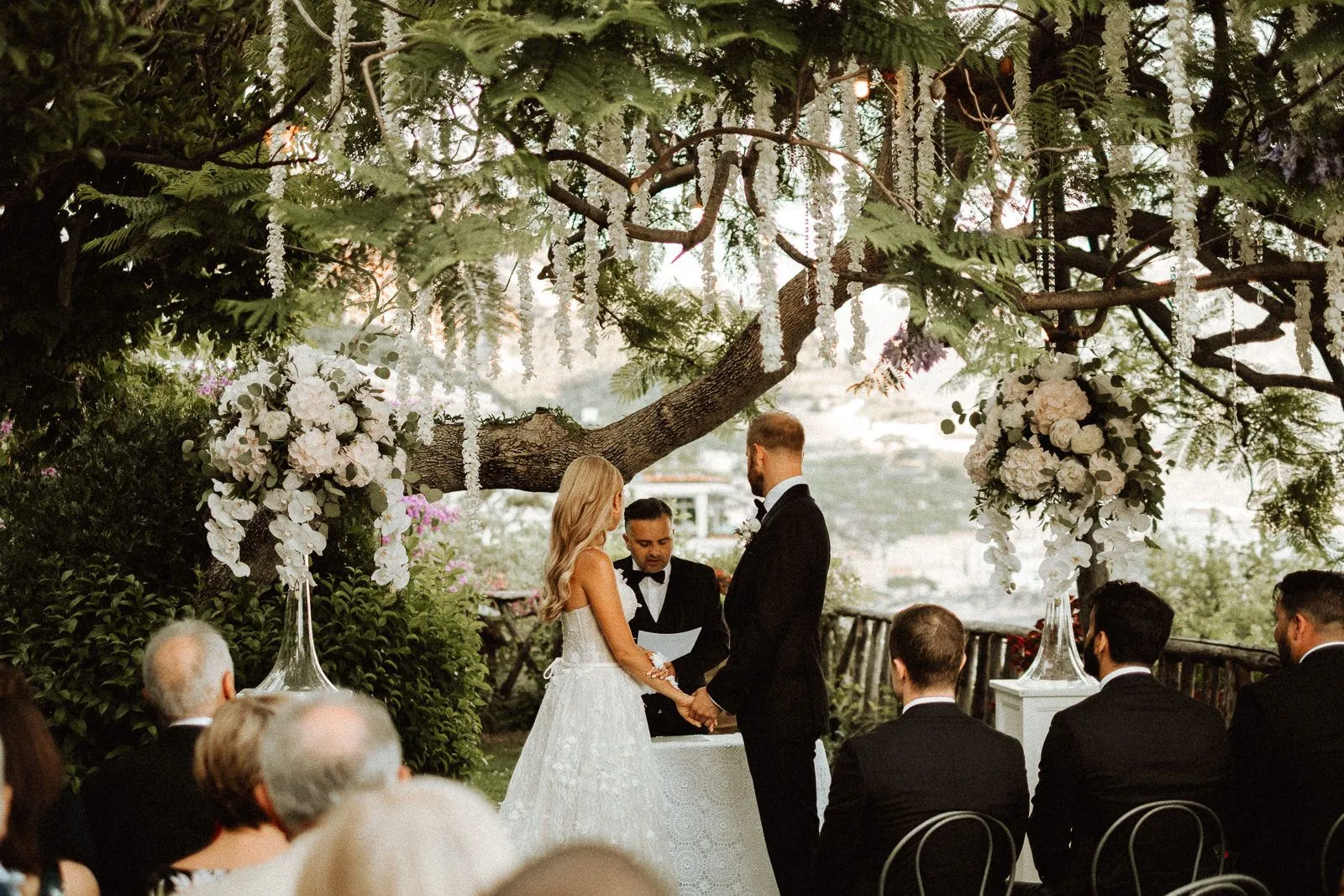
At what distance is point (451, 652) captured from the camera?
5.38 m

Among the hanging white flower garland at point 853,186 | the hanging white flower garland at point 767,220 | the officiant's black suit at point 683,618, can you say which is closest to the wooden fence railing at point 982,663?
the officiant's black suit at point 683,618

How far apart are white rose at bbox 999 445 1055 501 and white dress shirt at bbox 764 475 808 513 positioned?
0.67 meters

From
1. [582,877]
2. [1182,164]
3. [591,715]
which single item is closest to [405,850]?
[582,877]

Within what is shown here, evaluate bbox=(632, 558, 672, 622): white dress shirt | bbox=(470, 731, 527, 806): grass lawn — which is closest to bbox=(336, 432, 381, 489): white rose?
bbox=(632, 558, 672, 622): white dress shirt

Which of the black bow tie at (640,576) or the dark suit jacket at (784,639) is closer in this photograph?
the dark suit jacket at (784,639)

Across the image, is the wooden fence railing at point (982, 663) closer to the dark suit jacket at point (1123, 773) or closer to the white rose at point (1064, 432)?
the white rose at point (1064, 432)

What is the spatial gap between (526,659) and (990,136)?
21.9ft

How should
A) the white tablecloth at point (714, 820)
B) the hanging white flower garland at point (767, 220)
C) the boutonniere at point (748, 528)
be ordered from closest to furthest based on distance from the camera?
the hanging white flower garland at point (767, 220), the white tablecloth at point (714, 820), the boutonniere at point (748, 528)

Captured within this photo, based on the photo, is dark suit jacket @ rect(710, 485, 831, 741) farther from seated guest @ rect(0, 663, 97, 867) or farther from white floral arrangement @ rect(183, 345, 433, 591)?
seated guest @ rect(0, 663, 97, 867)

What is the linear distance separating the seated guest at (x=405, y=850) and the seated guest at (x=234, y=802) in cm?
68

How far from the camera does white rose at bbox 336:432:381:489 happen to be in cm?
354

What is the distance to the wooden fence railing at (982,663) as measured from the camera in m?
4.86

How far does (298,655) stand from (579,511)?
3.00ft

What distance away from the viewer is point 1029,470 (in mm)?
3889
